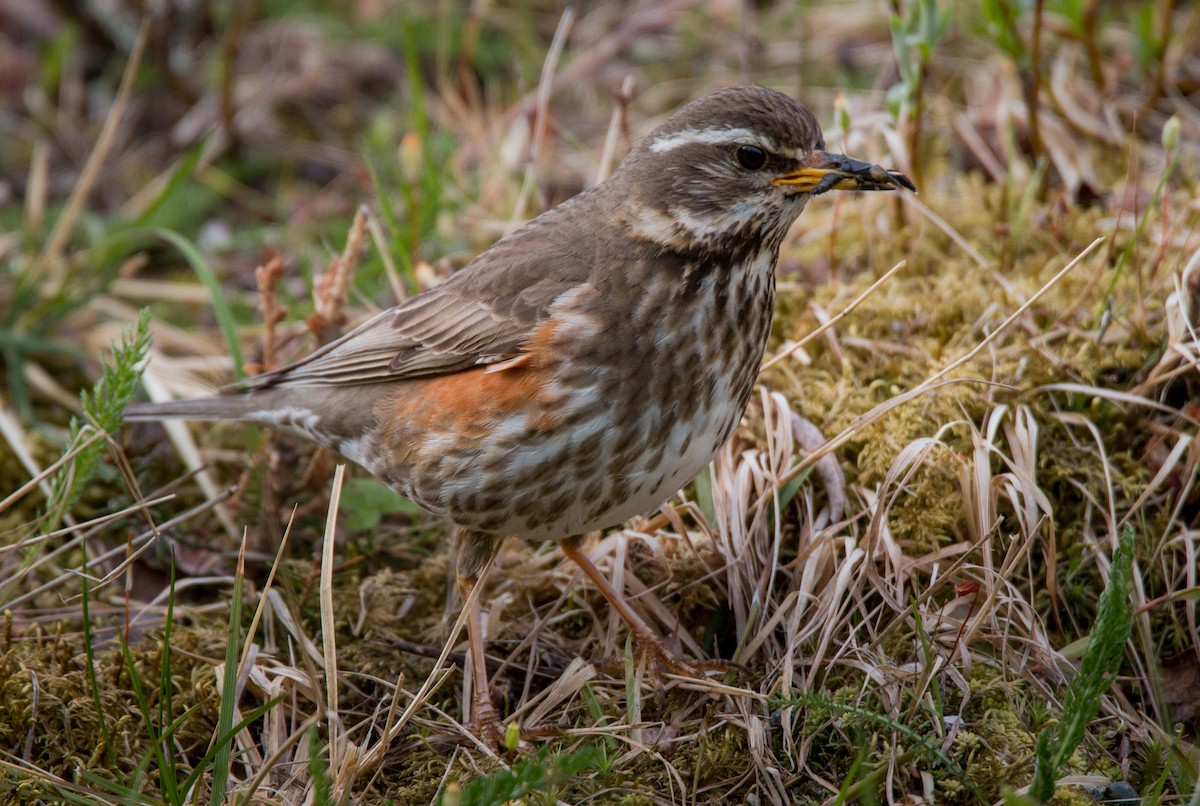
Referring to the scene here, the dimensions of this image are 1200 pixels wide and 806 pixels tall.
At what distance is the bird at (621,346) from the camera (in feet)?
12.9

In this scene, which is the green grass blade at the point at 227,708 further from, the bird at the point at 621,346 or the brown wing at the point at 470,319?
the brown wing at the point at 470,319

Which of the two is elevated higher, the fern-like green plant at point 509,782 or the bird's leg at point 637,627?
the fern-like green plant at point 509,782

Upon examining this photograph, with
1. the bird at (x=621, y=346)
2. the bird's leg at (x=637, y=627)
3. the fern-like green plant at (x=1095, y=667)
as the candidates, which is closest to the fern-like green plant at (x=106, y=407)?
the bird at (x=621, y=346)

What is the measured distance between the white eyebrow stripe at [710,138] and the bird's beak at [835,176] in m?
0.12

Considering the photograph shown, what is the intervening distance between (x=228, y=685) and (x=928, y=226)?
12.6 feet

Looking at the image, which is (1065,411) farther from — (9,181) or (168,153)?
(9,181)

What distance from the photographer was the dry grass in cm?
367

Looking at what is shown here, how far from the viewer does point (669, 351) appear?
13.0 ft

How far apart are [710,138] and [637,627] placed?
1.75m

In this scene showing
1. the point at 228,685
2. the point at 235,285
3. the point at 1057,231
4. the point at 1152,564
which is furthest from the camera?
the point at 235,285

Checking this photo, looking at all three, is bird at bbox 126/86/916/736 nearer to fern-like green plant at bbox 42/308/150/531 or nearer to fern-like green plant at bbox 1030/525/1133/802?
fern-like green plant at bbox 42/308/150/531

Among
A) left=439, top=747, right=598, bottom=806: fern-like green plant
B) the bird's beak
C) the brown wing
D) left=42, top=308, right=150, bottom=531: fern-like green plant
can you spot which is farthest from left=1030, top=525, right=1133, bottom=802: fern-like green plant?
left=42, top=308, right=150, bottom=531: fern-like green plant

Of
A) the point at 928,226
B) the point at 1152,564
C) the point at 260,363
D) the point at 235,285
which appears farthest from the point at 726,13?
the point at 1152,564

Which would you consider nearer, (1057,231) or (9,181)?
(1057,231)
